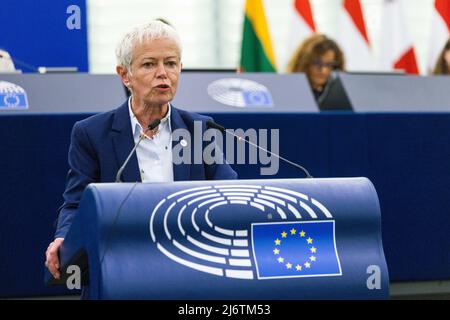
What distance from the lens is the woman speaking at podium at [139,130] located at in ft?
10.4

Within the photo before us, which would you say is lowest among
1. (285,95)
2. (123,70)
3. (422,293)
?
(422,293)

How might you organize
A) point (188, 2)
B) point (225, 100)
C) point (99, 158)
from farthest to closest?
point (188, 2), point (225, 100), point (99, 158)

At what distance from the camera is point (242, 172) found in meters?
4.86

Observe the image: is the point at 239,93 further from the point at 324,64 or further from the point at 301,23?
the point at 301,23

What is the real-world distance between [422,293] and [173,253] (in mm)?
2721

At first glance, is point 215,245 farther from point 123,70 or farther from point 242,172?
point 242,172

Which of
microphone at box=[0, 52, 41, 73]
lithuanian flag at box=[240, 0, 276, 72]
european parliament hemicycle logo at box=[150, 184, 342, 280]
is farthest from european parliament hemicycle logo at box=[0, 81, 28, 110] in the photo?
lithuanian flag at box=[240, 0, 276, 72]

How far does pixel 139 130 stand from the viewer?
3.30 m

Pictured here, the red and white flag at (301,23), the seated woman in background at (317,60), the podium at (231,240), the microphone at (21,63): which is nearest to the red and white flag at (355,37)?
the red and white flag at (301,23)

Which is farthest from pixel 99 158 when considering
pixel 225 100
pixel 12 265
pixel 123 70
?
pixel 225 100

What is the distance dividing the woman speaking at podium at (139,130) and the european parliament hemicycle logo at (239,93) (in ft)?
5.70

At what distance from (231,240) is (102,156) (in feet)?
2.20

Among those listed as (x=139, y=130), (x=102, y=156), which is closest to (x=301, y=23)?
(x=139, y=130)

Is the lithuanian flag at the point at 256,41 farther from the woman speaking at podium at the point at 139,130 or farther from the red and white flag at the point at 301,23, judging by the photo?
the woman speaking at podium at the point at 139,130
